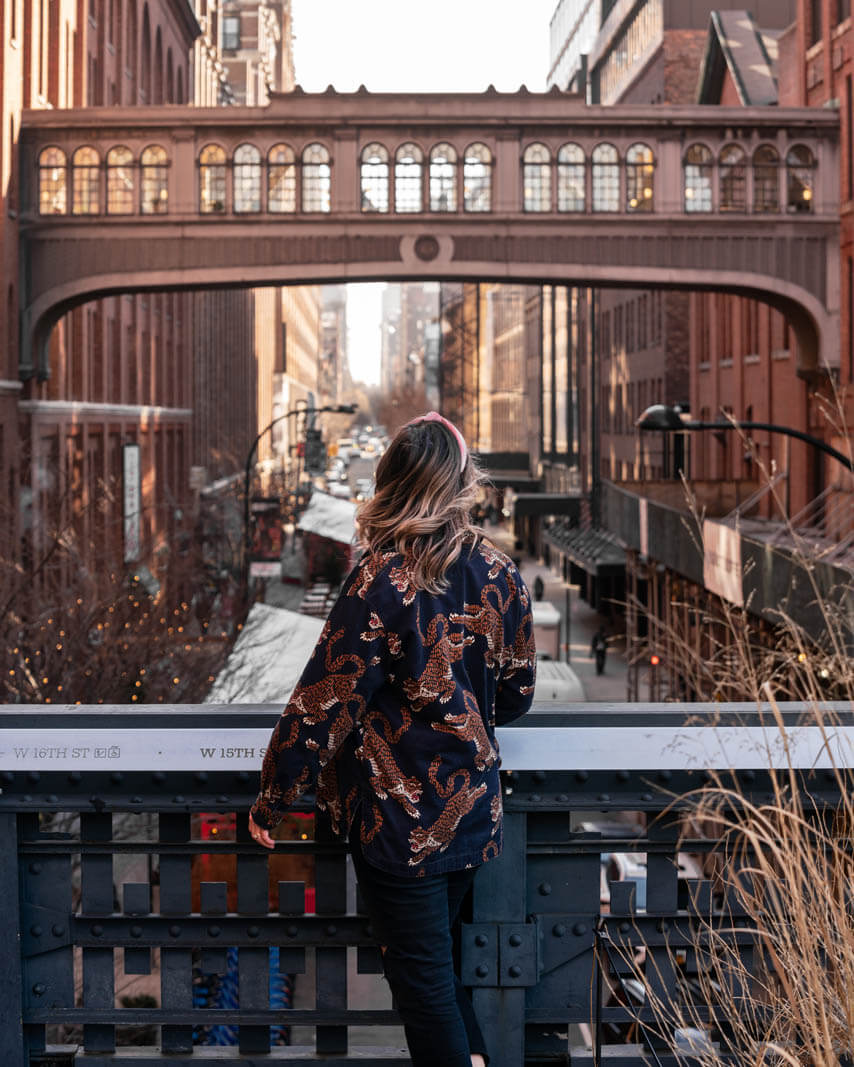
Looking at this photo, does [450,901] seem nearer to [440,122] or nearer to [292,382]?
[440,122]

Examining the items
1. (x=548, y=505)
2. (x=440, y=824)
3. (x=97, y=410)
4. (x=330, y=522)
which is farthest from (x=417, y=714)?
(x=548, y=505)

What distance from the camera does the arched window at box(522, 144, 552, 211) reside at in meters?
36.4

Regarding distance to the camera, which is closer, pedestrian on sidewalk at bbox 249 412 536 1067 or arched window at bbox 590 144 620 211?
pedestrian on sidewalk at bbox 249 412 536 1067

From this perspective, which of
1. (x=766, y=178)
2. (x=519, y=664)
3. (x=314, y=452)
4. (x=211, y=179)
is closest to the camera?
(x=519, y=664)

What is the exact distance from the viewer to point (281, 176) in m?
36.8

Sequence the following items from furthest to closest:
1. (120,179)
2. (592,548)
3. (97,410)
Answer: (592,548), (97,410), (120,179)

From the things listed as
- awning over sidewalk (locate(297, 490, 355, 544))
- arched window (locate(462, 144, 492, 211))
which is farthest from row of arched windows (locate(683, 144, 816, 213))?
awning over sidewalk (locate(297, 490, 355, 544))

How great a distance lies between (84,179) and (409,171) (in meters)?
7.81

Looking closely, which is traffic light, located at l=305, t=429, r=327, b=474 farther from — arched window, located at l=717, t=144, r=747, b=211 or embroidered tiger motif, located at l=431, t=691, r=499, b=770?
embroidered tiger motif, located at l=431, t=691, r=499, b=770

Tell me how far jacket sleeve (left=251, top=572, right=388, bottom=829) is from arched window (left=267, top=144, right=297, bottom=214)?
34.2 meters

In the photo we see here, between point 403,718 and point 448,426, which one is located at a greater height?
point 448,426

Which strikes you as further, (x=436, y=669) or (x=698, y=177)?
(x=698, y=177)

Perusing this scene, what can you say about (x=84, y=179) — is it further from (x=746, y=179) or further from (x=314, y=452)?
(x=314, y=452)

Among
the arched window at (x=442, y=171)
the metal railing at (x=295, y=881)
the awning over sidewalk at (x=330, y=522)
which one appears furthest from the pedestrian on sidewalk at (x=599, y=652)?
the metal railing at (x=295, y=881)
